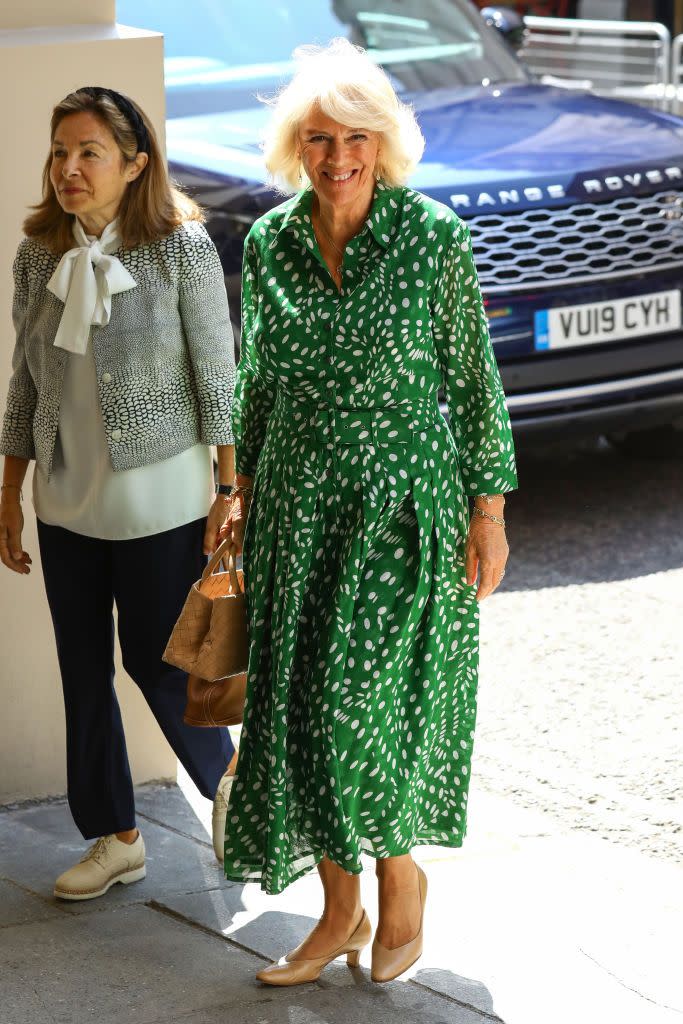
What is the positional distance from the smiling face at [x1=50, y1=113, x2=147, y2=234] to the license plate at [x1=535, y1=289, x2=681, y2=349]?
3188 millimetres

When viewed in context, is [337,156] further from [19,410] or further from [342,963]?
[342,963]

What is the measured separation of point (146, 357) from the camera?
12.7 ft

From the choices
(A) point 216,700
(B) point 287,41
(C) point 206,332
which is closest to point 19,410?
(C) point 206,332

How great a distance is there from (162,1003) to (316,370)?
1380 millimetres

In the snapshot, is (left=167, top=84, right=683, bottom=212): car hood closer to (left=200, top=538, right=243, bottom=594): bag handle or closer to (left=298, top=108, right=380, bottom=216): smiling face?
(left=200, top=538, right=243, bottom=594): bag handle

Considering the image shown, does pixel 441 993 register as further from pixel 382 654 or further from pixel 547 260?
pixel 547 260

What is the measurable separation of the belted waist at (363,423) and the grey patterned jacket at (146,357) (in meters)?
0.51

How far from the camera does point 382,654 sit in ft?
11.4

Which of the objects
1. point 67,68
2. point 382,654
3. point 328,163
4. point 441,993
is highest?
point 67,68

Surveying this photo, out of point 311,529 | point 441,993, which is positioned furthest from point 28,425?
point 441,993

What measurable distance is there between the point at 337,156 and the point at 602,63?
12750 millimetres

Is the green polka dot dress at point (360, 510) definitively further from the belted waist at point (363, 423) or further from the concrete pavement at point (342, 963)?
the concrete pavement at point (342, 963)

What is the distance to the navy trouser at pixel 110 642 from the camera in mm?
3996

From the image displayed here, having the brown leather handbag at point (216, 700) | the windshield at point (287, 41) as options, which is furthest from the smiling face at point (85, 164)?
the windshield at point (287, 41)
